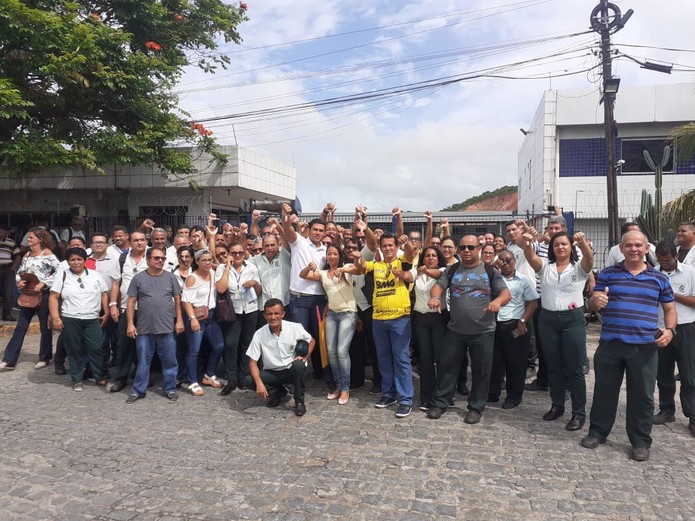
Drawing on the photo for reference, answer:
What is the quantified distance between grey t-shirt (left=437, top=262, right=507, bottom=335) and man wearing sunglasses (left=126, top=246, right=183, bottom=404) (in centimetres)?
304

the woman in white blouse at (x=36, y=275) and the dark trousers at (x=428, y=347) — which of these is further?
the woman in white blouse at (x=36, y=275)

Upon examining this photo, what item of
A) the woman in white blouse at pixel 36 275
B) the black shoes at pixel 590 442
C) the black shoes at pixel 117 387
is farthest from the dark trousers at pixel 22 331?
the black shoes at pixel 590 442

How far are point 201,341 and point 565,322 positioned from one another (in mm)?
3980

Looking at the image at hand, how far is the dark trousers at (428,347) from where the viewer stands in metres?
5.14

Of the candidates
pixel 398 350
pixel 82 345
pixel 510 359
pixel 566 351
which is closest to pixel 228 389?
pixel 82 345

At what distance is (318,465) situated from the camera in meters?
3.92

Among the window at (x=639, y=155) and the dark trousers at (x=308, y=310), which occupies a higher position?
the window at (x=639, y=155)

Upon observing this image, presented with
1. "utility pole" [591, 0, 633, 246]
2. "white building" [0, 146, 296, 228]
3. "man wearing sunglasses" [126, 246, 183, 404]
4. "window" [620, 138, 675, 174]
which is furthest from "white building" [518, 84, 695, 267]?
"man wearing sunglasses" [126, 246, 183, 404]

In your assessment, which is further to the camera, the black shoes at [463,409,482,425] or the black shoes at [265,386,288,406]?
the black shoes at [265,386,288,406]

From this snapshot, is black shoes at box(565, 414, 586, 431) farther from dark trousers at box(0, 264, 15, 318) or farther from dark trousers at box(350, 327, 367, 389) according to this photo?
dark trousers at box(0, 264, 15, 318)

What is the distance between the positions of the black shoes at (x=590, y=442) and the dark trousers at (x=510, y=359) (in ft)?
3.27

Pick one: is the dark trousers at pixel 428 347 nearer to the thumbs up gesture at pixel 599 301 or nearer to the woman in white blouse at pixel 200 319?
the thumbs up gesture at pixel 599 301

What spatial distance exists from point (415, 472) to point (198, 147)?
36.0ft

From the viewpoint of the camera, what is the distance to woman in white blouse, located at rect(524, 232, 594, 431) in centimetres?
463
